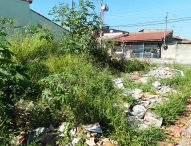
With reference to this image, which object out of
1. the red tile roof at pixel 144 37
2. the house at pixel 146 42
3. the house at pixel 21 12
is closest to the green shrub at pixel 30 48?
the house at pixel 21 12

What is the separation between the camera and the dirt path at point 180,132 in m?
5.08

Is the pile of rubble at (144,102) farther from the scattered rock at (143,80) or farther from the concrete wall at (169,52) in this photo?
the concrete wall at (169,52)

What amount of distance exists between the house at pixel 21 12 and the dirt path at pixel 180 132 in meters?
10.8

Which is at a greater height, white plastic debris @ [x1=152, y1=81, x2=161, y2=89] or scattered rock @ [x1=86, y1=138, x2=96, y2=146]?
white plastic debris @ [x1=152, y1=81, x2=161, y2=89]

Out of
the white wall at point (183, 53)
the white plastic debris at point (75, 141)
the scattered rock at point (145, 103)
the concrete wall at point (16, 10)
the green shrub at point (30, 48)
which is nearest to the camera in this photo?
the white plastic debris at point (75, 141)

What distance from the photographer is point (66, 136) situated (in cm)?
468

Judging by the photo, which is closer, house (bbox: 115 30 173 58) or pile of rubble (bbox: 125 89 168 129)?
pile of rubble (bbox: 125 89 168 129)

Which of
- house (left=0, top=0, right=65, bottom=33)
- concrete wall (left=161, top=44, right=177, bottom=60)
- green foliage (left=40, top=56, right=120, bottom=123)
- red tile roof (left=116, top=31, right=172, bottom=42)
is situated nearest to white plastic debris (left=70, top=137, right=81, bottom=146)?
green foliage (left=40, top=56, right=120, bottom=123)

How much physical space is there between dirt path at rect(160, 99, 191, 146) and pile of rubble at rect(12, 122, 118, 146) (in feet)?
2.67

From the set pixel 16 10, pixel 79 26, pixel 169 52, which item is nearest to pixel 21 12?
pixel 16 10

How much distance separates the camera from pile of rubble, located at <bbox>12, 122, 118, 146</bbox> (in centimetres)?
467

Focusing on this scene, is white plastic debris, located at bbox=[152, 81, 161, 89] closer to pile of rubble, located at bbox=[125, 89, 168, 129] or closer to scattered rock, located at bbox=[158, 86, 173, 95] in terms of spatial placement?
scattered rock, located at bbox=[158, 86, 173, 95]

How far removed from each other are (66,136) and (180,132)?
173cm

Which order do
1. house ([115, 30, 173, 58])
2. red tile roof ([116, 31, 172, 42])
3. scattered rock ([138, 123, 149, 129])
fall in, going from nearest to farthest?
scattered rock ([138, 123, 149, 129]) → house ([115, 30, 173, 58]) → red tile roof ([116, 31, 172, 42])
